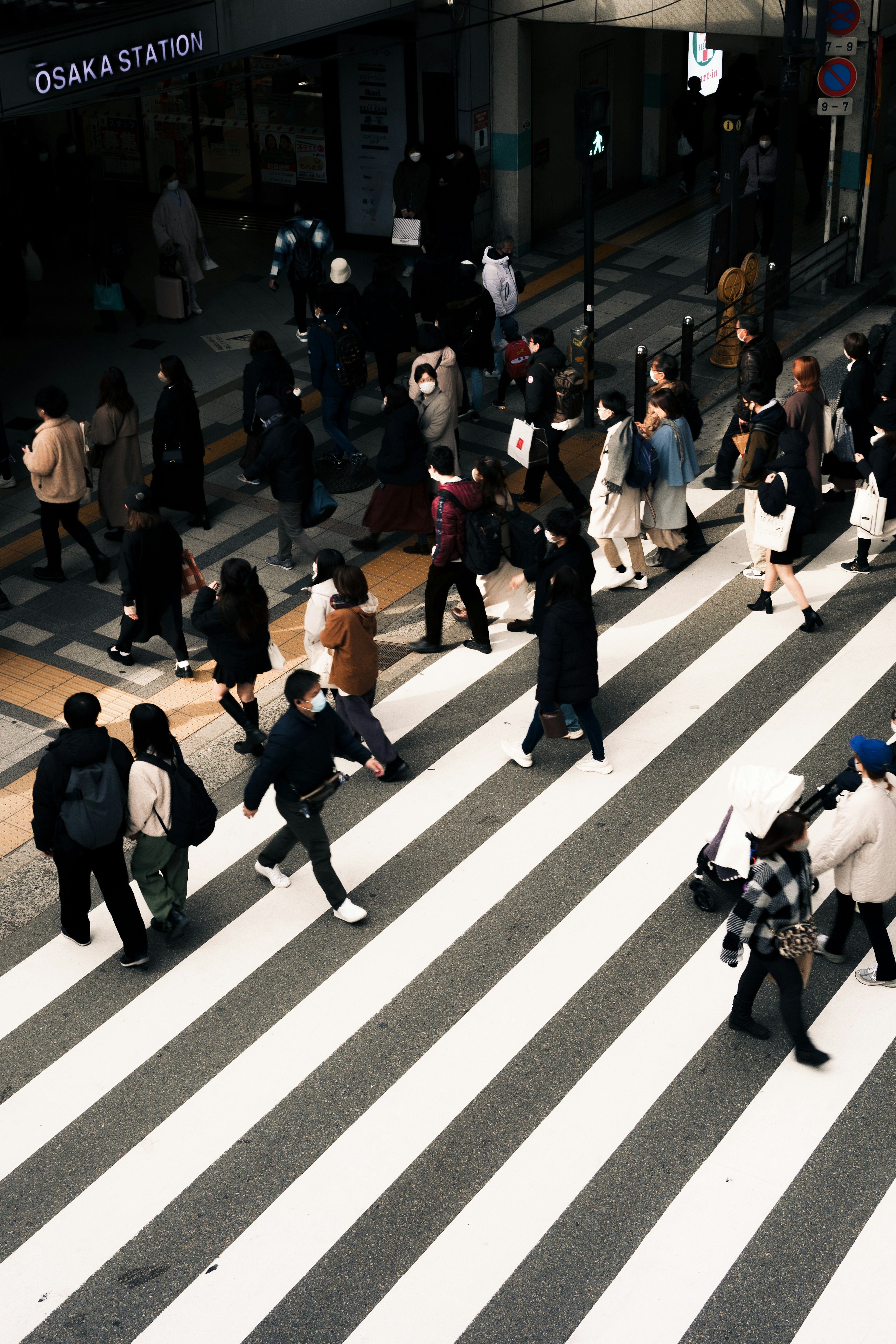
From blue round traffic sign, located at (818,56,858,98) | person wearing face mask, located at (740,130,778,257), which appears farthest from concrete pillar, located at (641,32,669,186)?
blue round traffic sign, located at (818,56,858,98)

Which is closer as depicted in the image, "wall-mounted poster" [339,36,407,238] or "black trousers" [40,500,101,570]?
"black trousers" [40,500,101,570]

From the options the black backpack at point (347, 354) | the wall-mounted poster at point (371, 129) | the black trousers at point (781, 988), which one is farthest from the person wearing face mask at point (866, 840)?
the wall-mounted poster at point (371, 129)

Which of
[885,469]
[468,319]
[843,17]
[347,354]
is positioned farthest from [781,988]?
[843,17]

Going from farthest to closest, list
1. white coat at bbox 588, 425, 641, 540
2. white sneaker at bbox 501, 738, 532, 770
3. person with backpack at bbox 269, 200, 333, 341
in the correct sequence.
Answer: person with backpack at bbox 269, 200, 333, 341
white coat at bbox 588, 425, 641, 540
white sneaker at bbox 501, 738, 532, 770

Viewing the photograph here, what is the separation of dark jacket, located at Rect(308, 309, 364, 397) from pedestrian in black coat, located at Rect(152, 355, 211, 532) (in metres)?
1.17

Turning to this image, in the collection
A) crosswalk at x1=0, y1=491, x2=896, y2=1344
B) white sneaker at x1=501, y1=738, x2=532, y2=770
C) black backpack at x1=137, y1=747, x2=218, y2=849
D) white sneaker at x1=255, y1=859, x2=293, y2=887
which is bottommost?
crosswalk at x1=0, y1=491, x2=896, y2=1344

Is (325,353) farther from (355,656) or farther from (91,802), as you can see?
(91,802)

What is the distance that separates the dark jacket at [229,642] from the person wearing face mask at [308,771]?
1157mm

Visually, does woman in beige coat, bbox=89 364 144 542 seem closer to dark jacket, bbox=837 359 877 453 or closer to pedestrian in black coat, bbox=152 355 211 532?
pedestrian in black coat, bbox=152 355 211 532

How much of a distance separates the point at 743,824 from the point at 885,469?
15.7ft

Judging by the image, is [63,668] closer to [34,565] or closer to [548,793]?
[34,565]

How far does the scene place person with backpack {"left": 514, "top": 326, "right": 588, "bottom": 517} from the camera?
12.3 m

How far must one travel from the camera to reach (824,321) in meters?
16.8

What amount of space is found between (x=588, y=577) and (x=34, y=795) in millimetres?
3857
